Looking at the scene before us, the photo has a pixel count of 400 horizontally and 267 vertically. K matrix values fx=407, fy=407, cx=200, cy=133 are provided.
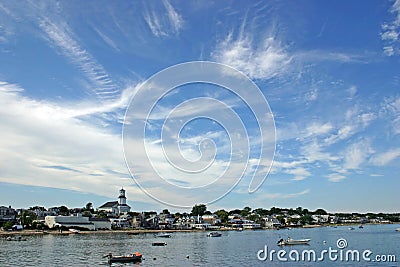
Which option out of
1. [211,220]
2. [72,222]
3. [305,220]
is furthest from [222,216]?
[72,222]

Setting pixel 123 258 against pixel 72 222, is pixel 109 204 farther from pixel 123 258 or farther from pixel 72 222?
pixel 123 258

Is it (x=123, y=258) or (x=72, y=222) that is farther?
(x=72, y=222)

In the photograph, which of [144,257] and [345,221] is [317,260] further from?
[345,221]

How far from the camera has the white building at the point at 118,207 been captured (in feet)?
428

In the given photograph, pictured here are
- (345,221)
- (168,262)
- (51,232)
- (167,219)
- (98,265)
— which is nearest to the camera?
(98,265)

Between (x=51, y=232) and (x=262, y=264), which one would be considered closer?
(x=262, y=264)

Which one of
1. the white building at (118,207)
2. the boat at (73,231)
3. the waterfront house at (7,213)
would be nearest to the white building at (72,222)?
the boat at (73,231)

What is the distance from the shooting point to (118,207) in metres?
132

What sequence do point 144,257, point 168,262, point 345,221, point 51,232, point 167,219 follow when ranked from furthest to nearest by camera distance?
point 345,221 → point 167,219 → point 51,232 → point 144,257 → point 168,262

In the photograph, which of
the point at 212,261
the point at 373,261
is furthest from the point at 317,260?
the point at 212,261

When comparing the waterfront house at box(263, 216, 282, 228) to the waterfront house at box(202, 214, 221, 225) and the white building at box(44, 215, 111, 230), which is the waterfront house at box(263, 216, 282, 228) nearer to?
the waterfront house at box(202, 214, 221, 225)

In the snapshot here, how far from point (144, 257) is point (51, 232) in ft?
161

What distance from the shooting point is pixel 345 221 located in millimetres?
199375

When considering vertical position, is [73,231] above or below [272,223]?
above
